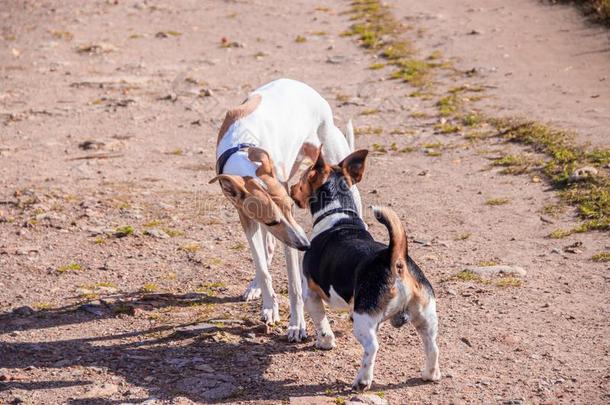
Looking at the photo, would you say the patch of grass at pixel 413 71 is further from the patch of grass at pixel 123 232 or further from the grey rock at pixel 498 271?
the grey rock at pixel 498 271

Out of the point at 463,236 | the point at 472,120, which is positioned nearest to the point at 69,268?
the point at 463,236

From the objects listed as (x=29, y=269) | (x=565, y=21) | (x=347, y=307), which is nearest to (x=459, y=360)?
(x=347, y=307)

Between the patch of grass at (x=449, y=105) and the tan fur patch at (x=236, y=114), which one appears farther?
the patch of grass at (x=449, y=105)

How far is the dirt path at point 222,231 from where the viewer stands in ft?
20.7

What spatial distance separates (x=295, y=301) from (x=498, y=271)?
77.2 inches

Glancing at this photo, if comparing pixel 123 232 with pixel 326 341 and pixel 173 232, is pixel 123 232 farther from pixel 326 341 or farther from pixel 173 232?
pixel 326 341

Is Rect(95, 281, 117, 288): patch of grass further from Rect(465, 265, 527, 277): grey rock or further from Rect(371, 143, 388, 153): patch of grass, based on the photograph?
Rect(371, 143, 388, 153): patch of grass

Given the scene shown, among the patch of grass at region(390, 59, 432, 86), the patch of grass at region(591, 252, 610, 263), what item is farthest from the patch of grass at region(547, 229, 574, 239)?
the patch of grass at region(390, 59, 432, 86)

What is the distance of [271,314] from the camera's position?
7289 millimetres

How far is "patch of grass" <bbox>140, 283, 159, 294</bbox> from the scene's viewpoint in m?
7.98

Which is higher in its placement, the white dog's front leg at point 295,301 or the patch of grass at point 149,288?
the white dog's front leg at point 295,301

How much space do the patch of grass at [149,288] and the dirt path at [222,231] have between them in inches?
0.7

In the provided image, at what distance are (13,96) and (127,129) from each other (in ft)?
9.10

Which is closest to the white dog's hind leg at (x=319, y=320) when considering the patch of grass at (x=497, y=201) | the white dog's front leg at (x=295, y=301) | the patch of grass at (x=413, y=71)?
the white dog's front leg at (x=295, y=301)
